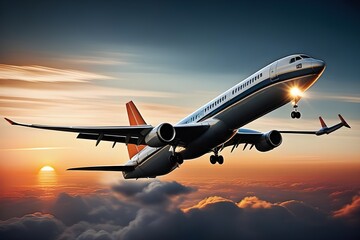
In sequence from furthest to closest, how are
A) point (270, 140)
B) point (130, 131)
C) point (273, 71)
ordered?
point (270, 140)
point (130, 131)
point (273, 71)

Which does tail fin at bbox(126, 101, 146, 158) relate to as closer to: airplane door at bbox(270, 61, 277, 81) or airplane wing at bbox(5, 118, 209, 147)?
airplane wing at bbox(5, 118, 209, 147)

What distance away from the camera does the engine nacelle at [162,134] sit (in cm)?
4300

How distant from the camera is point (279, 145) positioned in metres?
51.4

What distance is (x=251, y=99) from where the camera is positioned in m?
40.4

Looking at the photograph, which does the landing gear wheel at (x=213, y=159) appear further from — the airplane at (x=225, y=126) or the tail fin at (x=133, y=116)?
the tail fin at (x=133, y=116)

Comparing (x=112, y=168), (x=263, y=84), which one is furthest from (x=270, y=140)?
(x=112, y=168)

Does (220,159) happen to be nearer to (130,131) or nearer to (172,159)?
(172,159)

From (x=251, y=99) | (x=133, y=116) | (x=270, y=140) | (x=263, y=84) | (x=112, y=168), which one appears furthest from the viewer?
(x=133, y=116)

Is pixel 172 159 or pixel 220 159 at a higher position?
pixel 220 159

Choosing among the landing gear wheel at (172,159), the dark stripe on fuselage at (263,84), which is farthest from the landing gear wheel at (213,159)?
the dark stripe on fuselage at (263,84)

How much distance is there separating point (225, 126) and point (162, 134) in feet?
16.0

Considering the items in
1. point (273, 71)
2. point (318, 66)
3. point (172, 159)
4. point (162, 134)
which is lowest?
point (172, 159)

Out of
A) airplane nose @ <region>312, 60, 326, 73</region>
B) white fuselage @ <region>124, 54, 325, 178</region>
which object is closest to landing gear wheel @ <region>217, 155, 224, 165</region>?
white fuselage @ <region>124, 54, 325, 178</region>

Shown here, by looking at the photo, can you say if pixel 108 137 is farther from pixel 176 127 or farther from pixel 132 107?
pixel 132 107
